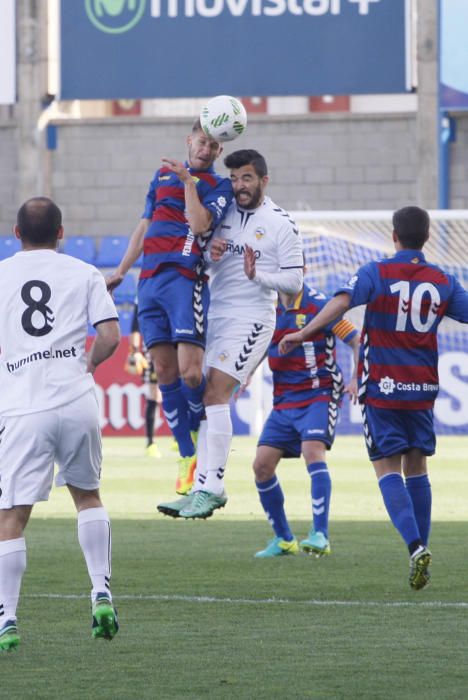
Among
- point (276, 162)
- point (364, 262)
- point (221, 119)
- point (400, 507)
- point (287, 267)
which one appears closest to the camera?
point (400, 507)

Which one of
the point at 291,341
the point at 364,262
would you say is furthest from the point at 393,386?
the point at 364,262

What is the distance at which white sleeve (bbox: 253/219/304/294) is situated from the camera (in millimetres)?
9188

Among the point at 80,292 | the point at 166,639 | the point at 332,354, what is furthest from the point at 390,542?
Answer: the point at 80,292

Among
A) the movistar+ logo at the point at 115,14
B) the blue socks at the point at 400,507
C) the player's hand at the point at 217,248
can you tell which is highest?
the movistar+ logo at the point at 115,14

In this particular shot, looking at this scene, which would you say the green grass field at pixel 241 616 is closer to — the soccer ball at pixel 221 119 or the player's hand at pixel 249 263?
the player's hand at pixel 249 263

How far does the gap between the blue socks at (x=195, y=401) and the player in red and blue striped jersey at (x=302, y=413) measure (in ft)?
2.86

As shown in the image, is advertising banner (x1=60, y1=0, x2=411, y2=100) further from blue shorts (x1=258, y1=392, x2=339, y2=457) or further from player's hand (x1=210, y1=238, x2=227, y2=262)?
player's hand (x1=210, y1=238, x2=227, y2=262)

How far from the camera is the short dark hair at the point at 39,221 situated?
6.57 m

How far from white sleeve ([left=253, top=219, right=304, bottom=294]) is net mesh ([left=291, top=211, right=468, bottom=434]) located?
12699 millimetres

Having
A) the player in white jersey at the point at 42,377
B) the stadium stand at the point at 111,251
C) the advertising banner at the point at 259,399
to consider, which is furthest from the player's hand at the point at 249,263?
the stadium stand at the point at 111,251

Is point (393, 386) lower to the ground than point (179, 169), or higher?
lower

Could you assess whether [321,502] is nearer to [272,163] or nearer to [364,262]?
[364,262]

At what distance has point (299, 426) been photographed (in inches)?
412

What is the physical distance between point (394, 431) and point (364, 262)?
15.1 meters
